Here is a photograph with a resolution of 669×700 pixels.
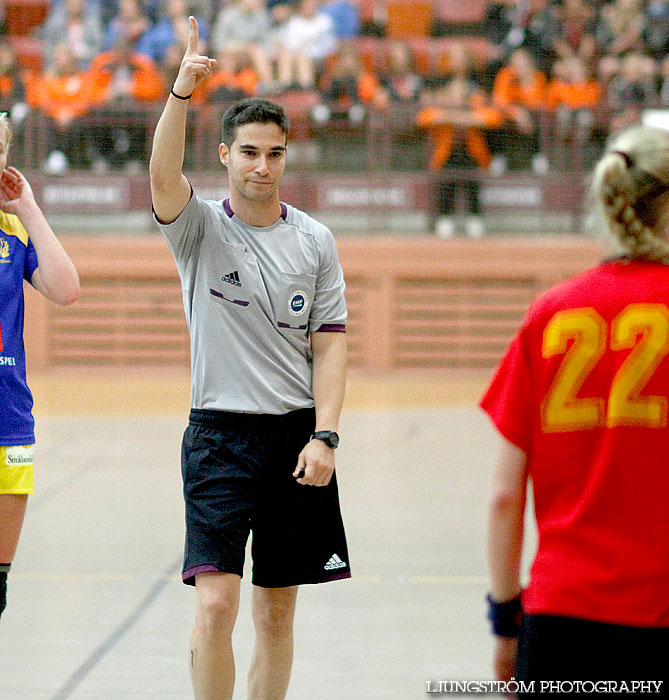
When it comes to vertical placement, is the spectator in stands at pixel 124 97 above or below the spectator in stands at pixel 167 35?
below

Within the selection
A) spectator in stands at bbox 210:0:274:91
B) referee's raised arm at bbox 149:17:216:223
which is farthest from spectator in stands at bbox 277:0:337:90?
referee's raised arm at bbox 149:17:216:223

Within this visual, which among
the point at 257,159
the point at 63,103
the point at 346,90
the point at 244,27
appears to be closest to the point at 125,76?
the point at 63,103

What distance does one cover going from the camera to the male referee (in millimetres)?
3146

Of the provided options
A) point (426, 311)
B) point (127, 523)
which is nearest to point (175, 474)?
point (127, 523)

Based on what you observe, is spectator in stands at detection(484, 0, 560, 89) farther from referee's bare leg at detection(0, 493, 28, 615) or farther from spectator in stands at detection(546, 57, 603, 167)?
referee's bare leg at detection(0, 493, 28, 615)

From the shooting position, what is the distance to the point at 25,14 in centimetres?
1675

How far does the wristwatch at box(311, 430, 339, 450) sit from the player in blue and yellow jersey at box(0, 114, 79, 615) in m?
0.86

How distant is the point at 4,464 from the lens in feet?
10.7

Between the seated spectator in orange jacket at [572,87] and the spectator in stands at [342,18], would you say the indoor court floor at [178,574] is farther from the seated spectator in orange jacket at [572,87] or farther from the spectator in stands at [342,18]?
the spectator in stands at [342,18]

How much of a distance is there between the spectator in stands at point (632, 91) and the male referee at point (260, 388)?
1015 centimetres

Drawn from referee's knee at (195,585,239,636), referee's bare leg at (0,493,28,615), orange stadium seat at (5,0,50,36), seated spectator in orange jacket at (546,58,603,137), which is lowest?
referee's knee at (195,585,239,636)

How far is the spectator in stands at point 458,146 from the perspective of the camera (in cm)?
1289

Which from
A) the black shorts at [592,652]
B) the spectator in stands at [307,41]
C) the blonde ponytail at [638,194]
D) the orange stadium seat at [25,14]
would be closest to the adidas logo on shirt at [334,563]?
the black shorts at [592,652]

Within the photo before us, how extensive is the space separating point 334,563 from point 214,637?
439mm
